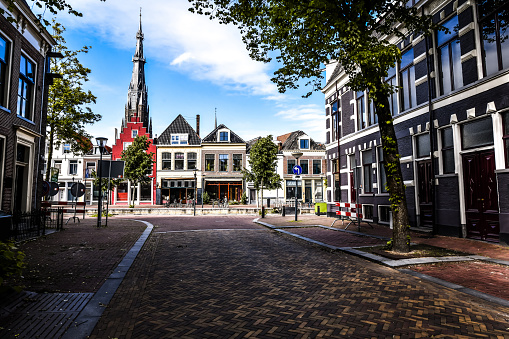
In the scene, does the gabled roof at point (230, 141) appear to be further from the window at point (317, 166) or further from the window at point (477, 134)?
the window at point (477, 134)

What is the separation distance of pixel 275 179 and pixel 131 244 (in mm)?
19711

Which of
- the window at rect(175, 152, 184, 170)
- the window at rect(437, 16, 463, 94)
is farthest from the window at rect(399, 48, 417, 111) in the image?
the window at rect(175, 152, 184, 170)

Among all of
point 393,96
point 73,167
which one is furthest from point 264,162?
point 73,167

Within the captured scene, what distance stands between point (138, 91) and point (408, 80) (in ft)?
174

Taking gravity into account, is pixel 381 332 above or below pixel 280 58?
below

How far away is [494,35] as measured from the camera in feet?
29.5

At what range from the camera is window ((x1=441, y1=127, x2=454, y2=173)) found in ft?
35.1

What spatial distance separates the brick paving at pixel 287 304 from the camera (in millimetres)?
3533

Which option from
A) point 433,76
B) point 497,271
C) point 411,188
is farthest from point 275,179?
point 497,271

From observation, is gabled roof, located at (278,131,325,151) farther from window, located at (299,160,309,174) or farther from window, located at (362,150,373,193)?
window, located at (362,150,373,193)

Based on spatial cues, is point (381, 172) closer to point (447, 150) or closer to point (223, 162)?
point (447, 150)

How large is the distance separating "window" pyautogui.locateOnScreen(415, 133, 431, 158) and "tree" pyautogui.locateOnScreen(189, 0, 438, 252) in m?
4.93

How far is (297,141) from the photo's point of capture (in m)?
44.7

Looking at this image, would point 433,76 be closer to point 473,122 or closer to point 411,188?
point 473,122
